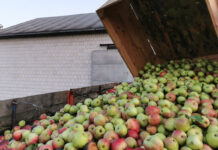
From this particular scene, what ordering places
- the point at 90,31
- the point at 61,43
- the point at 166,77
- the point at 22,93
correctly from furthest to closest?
the point at 22,93 < the point at 61,43 < the point at 90,31 < the point at 166,77

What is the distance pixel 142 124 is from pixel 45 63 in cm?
946

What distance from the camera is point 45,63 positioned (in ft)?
33.6

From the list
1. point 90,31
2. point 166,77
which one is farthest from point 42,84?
point 166,77

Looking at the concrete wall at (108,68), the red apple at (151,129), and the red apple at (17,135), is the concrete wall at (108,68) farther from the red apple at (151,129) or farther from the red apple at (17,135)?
the red apple at (151,129)

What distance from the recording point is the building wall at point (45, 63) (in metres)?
9.39

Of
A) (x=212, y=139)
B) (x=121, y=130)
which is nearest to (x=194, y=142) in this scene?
(x=212, y=139)

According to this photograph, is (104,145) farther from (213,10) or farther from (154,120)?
(213,10)

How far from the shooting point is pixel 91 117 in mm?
2074

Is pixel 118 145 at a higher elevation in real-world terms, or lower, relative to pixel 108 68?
higher

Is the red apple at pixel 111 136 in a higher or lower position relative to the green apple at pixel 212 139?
higher

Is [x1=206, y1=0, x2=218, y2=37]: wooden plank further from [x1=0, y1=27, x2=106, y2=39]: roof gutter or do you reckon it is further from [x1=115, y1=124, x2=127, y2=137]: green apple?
[x1=0, y1=27, x2=106, y2=39]: roof gutter

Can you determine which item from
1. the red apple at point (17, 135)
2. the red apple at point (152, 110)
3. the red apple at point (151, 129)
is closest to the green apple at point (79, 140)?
the red apple at point (151, 129)

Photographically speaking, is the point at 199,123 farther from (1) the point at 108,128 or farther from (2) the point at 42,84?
(2) the point at 42,84

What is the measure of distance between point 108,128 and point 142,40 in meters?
2.48
